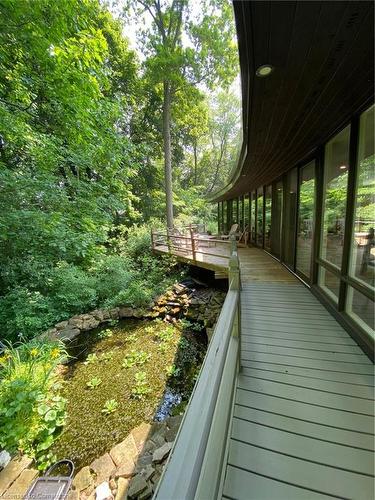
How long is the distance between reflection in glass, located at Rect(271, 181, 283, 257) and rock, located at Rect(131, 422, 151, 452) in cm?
497

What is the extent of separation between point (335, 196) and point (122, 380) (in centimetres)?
421

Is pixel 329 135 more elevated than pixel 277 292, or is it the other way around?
pixel 329 135

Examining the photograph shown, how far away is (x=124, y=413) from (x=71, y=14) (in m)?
5.93

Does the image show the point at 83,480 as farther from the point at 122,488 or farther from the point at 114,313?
the point at 114,313

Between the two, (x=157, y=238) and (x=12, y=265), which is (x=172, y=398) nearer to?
(x=12, y=265)

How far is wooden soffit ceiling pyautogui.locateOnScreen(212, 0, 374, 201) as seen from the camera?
1282 millimetres

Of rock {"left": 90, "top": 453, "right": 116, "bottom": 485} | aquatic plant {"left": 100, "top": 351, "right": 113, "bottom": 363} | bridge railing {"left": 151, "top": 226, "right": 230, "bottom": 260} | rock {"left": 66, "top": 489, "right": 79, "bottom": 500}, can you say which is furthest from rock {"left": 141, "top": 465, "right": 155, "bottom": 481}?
bridge railing {"left": 151, "top": 226, "right": 230, "bottom": 260}

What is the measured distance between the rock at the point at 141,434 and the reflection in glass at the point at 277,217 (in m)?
4.97

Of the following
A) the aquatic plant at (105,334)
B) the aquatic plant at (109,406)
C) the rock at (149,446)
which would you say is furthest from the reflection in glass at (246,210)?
the rock at (149,446)

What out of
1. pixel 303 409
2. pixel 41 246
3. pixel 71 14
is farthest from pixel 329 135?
pixel 41 246

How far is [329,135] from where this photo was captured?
123 inches

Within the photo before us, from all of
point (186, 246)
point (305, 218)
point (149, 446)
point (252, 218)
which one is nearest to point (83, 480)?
point (149, 446)

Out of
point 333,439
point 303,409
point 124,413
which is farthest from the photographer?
point 124,413

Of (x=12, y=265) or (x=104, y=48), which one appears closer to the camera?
(x=104, y=48)
